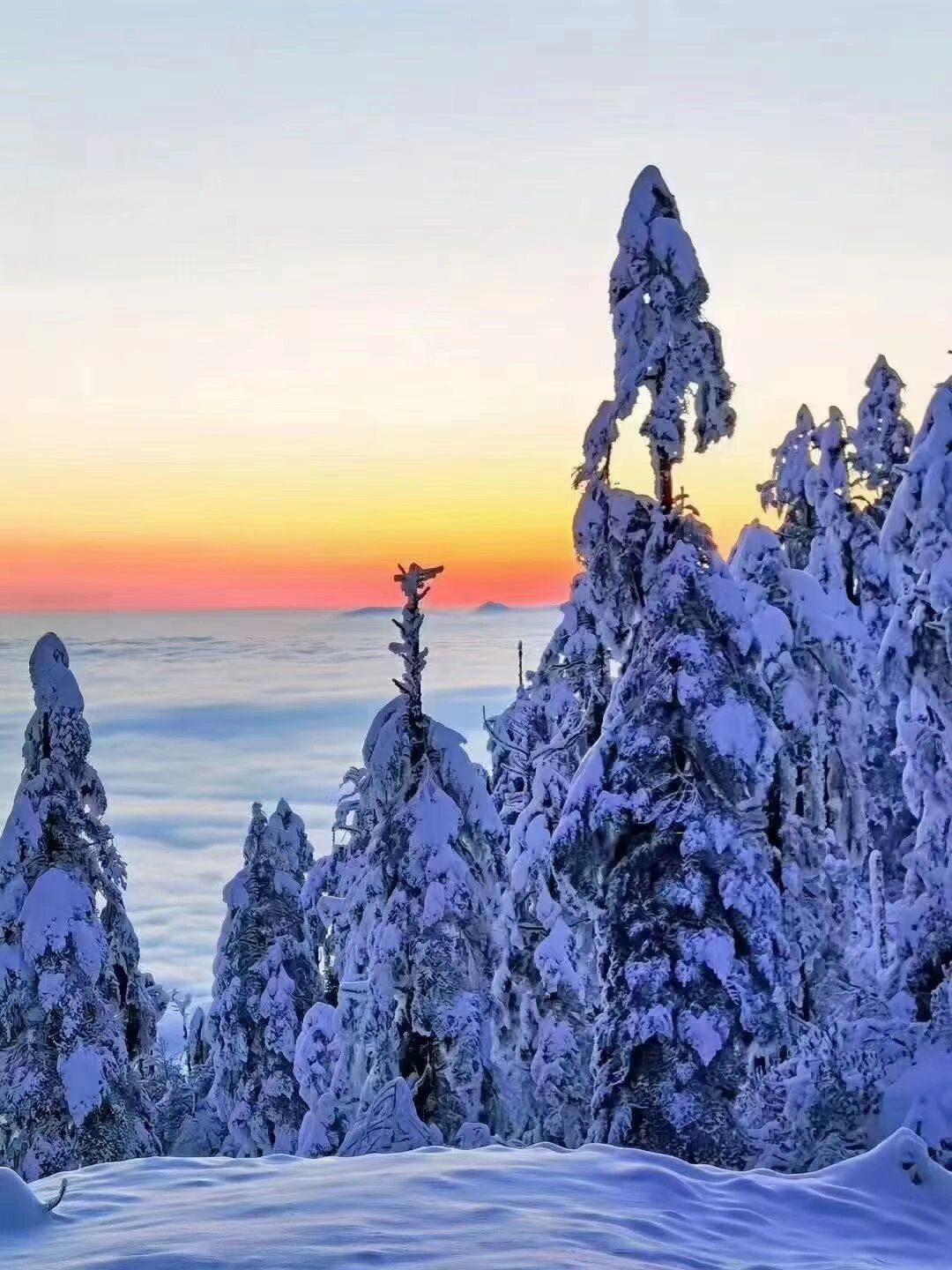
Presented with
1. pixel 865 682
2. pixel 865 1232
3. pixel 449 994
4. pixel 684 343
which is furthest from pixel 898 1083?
pixel 865 682

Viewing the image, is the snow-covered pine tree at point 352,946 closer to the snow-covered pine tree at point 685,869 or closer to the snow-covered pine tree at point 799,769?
the snow-covered pine tree at point 685,869

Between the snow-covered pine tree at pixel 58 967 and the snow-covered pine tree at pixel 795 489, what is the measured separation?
585 inches

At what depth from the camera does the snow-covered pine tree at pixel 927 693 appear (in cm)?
1592

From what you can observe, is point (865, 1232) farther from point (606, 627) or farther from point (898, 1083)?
point (606, 627)

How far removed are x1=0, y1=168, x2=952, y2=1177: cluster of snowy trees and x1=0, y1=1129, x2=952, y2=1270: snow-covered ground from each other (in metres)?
5.00

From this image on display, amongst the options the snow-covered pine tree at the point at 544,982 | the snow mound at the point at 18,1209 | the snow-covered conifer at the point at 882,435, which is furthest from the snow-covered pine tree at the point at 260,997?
the snow mound at the point at 18,1209

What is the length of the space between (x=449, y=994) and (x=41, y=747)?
8914 mm

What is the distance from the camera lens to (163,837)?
170 metres

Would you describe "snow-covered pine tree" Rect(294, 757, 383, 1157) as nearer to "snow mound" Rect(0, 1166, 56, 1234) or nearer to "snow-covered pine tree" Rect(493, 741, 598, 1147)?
"snow-covered pine tree" Rect(493, 741, 598, 1147)

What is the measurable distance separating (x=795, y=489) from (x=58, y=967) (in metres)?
17.1

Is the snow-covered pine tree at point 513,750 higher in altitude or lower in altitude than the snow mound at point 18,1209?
higher

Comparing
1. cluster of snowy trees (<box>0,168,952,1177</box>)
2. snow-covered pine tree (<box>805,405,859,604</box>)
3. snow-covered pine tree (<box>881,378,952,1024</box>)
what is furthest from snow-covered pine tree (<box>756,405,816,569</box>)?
snow-covered pine tree (<box>881,378,952,1024</box>)

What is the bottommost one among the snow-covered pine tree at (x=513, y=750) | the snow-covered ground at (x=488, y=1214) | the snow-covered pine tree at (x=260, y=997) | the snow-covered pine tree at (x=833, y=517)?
the snow-covered pine tree at (x=260, y=997)

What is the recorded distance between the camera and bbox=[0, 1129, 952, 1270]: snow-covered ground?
744 cm
